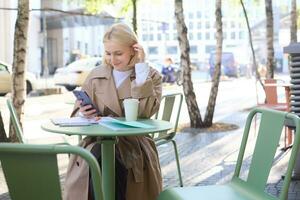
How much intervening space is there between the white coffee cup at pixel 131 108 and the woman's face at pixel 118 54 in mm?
328

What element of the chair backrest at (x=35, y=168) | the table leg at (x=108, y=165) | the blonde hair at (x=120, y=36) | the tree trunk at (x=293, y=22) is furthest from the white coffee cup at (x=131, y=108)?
the tree trunk at (x=293, y=22)

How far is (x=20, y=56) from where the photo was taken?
22.9ft

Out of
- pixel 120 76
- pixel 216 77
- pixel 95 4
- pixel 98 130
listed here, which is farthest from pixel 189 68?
pixel 98 130

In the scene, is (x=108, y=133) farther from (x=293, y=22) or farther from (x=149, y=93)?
(x=293, y=22)

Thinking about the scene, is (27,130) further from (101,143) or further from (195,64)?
(195,64)

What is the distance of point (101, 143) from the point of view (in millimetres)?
3279

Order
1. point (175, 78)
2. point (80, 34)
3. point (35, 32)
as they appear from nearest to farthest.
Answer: point (175, 78), point (35, 32), point (80, 34)

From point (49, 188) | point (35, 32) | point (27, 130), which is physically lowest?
point (27, 130)

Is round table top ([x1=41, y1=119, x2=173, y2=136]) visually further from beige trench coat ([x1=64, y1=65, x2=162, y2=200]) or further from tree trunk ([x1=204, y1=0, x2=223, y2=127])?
tree trunk ([x1=204, y1=0, x2=223, y2=127])

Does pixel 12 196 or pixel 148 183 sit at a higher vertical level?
pixel 12 196

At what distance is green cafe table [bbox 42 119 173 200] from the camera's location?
116 inches

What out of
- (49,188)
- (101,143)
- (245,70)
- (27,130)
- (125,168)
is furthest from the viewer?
(245,70)

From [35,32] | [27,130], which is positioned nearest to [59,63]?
[35,32]

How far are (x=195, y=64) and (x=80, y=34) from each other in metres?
15.8
